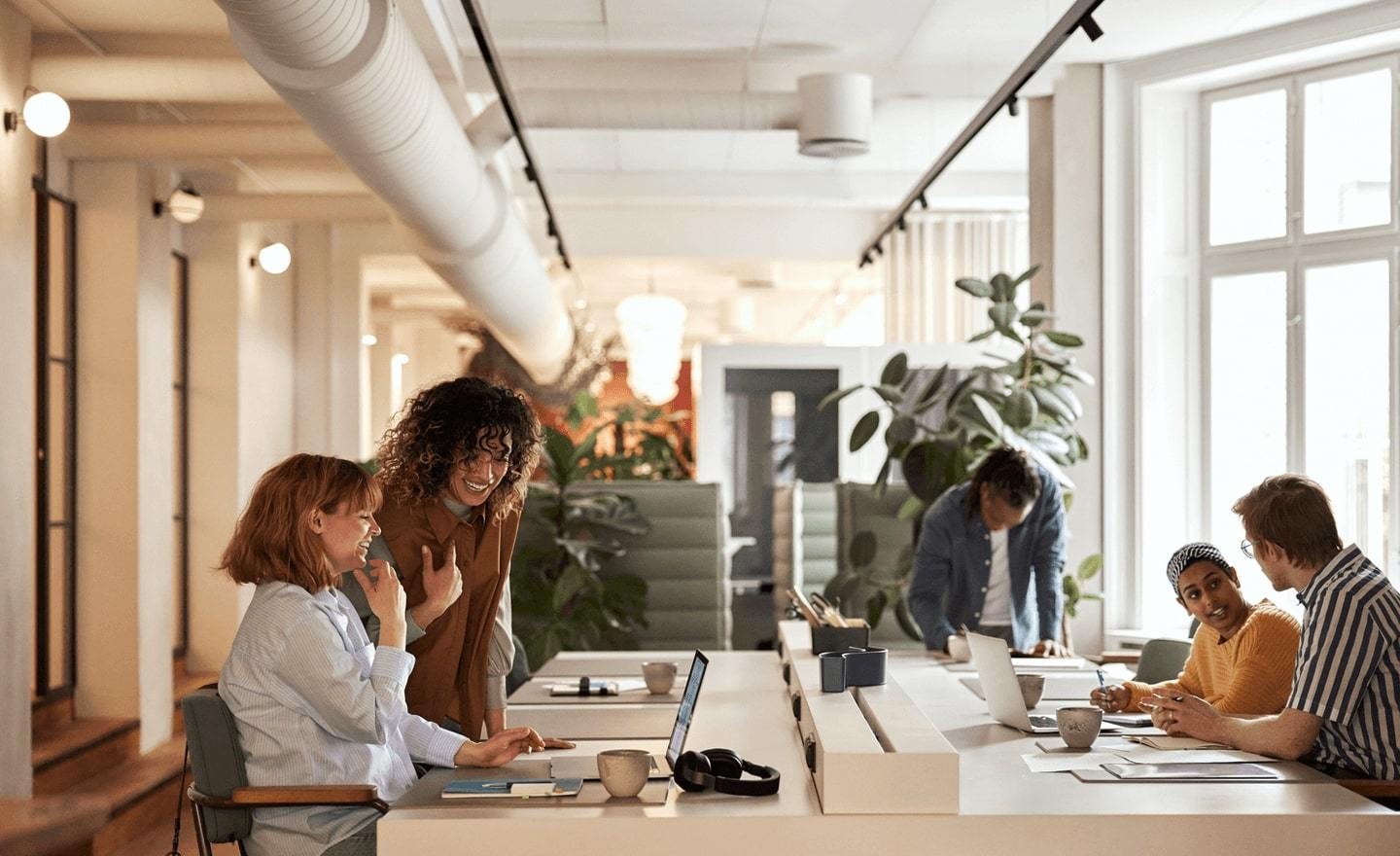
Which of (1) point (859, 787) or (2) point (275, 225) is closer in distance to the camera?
(1) point (859, 787)

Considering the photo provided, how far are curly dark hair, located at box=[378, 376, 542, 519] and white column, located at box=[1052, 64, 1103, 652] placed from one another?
420 cm

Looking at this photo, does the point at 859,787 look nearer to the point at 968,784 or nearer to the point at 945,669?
the point at 968,784

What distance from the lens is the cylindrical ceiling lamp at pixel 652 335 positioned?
11.2 metres

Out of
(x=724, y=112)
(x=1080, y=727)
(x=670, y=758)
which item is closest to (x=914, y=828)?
(x=670, y=758)

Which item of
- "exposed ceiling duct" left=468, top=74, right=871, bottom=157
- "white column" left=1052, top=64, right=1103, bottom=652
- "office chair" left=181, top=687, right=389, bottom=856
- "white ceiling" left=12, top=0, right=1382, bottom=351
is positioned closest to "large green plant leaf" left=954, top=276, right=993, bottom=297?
"white column" left=1052, top=64, right=1103, bottom=652

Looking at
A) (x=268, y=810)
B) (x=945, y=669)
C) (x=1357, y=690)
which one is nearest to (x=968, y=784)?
(x=1357, y=690)

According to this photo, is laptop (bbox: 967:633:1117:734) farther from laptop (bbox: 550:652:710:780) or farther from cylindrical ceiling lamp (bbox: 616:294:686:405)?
cylindrical ceiling lamp (bbox: 616:294:686:405)

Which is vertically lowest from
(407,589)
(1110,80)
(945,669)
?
(945,669)

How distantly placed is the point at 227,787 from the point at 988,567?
3128 millimetres

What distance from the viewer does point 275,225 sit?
10227 millimetres

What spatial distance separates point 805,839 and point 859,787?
127 millimetres

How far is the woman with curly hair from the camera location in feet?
11.1

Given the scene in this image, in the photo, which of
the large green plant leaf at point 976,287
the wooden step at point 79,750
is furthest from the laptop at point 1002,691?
the wooden step at point 79,750

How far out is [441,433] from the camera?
11.1ft
